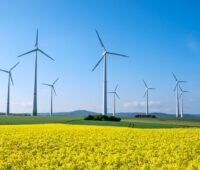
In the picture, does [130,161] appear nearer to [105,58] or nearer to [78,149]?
[78,149]

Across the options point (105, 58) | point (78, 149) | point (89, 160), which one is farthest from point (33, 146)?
point (105, 58)

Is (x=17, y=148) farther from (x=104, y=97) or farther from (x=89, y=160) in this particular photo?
(x=104, y=97)

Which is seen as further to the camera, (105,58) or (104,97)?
(105,58)

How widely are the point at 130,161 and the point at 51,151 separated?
4.85 metres

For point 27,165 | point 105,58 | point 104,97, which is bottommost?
point 27,165

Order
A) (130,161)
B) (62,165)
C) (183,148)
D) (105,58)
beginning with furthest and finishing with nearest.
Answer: (105,58)
(183,148)
(130,161)
(62,165)

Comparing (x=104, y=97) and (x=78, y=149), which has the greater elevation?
(x=104, y=97)

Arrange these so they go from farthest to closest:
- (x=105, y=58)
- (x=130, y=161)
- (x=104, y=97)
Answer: (x=105, y=58), (x=104, y=97), (x=130, y=161)

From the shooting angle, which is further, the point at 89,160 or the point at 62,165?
the point at 89,160

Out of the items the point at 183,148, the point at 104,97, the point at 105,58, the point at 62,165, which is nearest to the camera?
the point at 62,165

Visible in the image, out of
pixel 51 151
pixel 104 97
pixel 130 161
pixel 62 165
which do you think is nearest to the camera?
pixel 62 165

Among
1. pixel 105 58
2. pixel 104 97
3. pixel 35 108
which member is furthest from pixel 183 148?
pixel 35 108

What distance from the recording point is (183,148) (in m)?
20.1

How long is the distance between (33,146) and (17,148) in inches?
47.7
